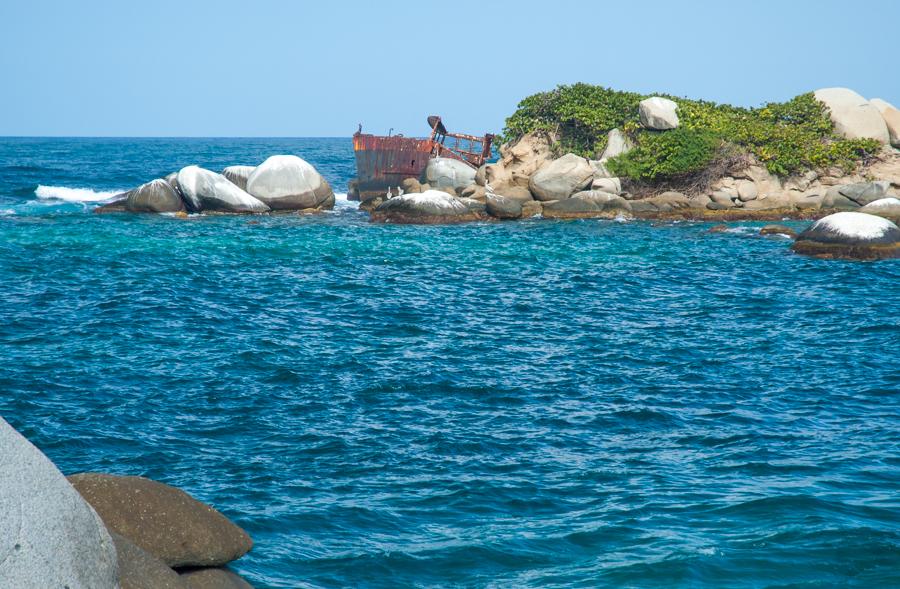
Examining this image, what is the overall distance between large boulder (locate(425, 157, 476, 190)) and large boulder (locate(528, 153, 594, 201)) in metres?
4.49

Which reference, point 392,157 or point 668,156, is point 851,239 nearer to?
point 668,156

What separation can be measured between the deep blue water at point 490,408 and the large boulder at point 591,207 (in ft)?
36.7

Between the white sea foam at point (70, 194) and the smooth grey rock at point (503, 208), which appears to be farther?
the white sea foam at point (70, 194)

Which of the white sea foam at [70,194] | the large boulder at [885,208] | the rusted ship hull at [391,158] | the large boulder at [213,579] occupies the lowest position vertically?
the large boulder at [213,579]

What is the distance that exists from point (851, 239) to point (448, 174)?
2003cm

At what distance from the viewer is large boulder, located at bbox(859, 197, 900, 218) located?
3316cm

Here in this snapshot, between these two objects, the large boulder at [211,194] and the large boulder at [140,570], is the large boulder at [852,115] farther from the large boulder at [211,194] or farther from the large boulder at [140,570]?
the large boulder at [140,570]

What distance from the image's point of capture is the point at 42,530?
5.46 metres

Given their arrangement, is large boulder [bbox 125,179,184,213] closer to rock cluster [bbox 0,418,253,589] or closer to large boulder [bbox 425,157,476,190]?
large boulder [bbox 425,157,476,190]

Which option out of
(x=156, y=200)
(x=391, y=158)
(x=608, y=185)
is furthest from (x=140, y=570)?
(x=391, y=158)

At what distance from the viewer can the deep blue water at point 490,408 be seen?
345 inches

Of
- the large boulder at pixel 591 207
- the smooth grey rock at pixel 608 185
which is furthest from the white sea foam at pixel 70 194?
the smooth grey rock at pixel 608 185

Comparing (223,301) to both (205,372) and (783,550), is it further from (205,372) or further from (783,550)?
(783,550)

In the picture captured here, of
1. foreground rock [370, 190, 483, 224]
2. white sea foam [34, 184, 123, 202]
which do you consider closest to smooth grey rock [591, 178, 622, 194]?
foreground rock [370, 190, 483, 224]
